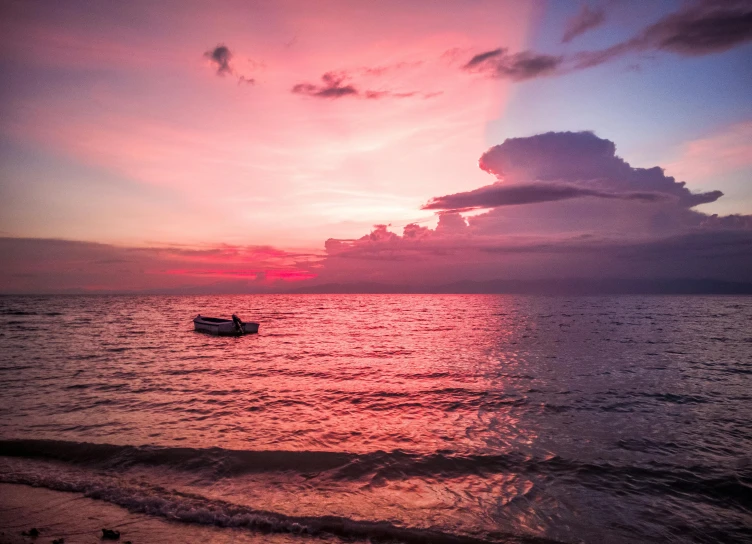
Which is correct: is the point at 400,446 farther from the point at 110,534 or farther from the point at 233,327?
the point at 233,327

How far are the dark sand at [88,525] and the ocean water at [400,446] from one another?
31 centimetres

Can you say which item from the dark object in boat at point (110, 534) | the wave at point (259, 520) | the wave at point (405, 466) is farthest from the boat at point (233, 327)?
the dark object in boat at point (110, 534)

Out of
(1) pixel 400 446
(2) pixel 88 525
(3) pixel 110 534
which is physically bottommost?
(1) pixel 400 446

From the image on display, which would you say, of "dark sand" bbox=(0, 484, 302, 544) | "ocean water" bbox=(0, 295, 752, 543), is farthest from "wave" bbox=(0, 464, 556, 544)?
"dark sand" bbox=(0, 484, 302, 544)

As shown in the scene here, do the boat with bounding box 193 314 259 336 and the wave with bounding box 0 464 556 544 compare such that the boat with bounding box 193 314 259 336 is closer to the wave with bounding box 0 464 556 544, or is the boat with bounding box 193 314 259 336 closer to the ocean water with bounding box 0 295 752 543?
the ocean water with bounding box 0 295 752 543

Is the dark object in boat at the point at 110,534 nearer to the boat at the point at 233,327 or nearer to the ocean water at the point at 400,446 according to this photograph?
the ocean water at the point at 400,446

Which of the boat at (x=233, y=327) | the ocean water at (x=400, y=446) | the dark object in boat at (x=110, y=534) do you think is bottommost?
the boat at (x=233, y=327)

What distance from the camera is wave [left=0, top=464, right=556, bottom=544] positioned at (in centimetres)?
868

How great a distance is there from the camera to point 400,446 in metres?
14.1

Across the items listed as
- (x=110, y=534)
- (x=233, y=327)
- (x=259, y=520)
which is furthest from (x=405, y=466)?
(x=233, y=327)

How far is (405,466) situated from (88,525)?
8.47m

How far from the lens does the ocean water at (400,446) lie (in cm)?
955

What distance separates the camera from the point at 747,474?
12.1 meters

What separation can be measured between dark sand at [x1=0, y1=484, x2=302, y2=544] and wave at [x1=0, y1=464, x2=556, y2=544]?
241 millimetres
